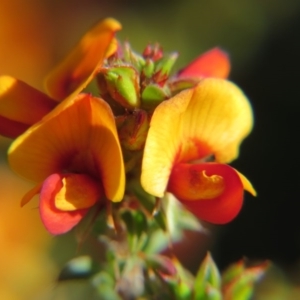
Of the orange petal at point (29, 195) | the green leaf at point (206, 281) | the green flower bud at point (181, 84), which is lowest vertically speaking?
the green leaf at point (206, 281)

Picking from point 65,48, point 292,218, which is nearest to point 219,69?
point 292,218

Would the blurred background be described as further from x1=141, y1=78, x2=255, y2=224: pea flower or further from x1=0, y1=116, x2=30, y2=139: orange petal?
x1=141, y1=78, x2=255, y2=224: pea flower

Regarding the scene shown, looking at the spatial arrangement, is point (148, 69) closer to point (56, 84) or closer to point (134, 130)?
point (134, 130)

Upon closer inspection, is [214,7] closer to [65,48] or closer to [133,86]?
[65,48]

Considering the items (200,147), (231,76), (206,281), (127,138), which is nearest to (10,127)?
(127,138)

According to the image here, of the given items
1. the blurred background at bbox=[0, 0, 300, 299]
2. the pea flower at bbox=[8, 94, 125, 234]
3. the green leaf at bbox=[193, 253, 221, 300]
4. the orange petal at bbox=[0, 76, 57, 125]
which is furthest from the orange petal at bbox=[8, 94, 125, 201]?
the blurred background at bbox=[0, 0, 300, 299]

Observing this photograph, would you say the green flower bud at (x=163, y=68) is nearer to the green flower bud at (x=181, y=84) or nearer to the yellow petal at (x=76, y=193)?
the green flower bud at (x=181, y=84)

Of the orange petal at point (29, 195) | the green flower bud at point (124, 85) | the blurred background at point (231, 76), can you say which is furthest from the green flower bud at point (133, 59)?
the blurred background at point (231, 76)

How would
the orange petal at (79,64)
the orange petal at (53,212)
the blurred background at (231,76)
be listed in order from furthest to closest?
the blurred background at (231,76) < the orange petal at (79,64) < the orange petal at (53,212)
